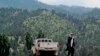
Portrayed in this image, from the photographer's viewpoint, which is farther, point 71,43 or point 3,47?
point 3,47

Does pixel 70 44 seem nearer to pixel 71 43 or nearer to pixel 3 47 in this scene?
pixel 71 43

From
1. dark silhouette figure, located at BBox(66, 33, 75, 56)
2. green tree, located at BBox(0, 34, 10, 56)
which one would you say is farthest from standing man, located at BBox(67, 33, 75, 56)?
green tree, located at BBox(0, 34, 10, 56)

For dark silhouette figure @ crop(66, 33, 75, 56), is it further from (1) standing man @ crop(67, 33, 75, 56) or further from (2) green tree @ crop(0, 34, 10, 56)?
(2) green tree @ crop(0, 34, 10, 56)

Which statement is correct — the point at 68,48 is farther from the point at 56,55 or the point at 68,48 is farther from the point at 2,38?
the point at 2,38

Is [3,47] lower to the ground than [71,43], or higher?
lower

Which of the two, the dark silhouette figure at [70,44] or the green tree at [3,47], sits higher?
the dark silhouette figure at [70,44]

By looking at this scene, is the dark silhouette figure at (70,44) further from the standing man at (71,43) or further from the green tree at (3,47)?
the green tree at (3,47)

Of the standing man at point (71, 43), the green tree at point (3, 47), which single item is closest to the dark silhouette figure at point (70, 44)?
the standing man at point (71, 43)

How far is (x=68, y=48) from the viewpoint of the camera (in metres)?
21.6

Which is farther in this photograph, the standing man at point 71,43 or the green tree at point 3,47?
the green tree at point 3,47

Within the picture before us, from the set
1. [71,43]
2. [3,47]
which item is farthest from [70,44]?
[3,47]

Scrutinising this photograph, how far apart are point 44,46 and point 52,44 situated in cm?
67

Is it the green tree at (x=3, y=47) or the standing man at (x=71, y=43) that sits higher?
the standing man at (x=71, y=43)

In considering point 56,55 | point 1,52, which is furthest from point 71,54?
point 1,52
